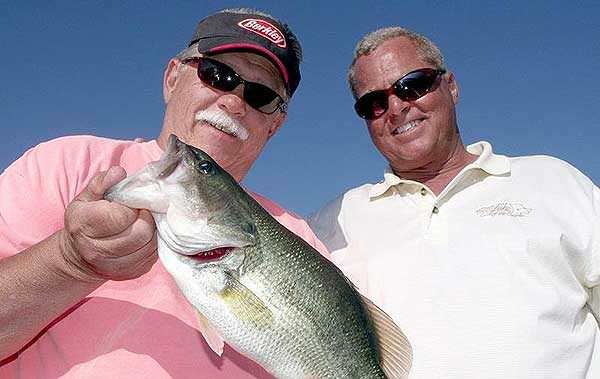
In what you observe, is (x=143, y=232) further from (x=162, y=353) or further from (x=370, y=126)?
(x=370, y=126)

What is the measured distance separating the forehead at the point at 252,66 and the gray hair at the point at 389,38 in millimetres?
1701

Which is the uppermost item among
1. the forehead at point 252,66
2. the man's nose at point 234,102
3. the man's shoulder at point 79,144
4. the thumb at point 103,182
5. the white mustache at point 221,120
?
the forehead at point 252,66

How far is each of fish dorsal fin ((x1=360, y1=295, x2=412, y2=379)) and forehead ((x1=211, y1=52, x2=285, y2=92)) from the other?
1859 mm

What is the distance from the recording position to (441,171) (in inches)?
220

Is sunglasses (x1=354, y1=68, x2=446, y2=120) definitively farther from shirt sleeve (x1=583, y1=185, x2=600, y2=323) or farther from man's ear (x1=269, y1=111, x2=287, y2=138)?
shirt sleeve (x1=583, y1=185, x2=600, y2=323)

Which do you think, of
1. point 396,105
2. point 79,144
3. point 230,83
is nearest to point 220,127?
point 230,83

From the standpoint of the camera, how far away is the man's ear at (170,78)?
459 centimetres

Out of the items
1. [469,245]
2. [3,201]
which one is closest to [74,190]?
[3,201]

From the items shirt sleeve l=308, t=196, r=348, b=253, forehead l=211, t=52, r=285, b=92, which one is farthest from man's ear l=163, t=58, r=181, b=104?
shirt sleeve l=308, t=196, r=348, b=253

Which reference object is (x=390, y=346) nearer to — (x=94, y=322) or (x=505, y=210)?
(x=94, y=322)

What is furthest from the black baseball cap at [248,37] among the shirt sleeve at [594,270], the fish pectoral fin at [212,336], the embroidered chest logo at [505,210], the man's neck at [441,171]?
the shirt sleeve at [594,270]

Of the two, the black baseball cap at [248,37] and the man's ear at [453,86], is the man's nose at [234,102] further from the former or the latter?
the man's ear at [453,86]

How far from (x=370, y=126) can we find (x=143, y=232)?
352 cm

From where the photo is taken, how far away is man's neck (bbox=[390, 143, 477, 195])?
5555 mm
